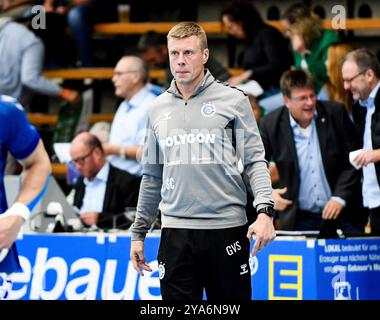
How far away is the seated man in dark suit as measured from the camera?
9414mm

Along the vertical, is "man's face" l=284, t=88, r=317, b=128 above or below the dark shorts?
above

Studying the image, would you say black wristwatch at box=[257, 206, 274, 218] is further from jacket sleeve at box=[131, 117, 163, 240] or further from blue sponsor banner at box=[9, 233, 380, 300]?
blue sponsor banner at box=[9, 233, 380, 300]

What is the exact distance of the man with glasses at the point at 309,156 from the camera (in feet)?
27.2

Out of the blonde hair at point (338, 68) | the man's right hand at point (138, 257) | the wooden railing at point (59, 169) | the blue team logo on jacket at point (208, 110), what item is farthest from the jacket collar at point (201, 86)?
the wooden railing at point (59, 169)

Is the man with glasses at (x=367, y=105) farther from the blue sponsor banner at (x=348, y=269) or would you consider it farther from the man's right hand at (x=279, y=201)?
the man's right hand at (x=279, y=201)

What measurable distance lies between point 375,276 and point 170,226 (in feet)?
8.65

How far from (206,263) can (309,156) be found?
2843mm

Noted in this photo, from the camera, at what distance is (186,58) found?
18.8ft

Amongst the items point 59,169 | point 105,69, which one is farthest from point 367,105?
point 105,69

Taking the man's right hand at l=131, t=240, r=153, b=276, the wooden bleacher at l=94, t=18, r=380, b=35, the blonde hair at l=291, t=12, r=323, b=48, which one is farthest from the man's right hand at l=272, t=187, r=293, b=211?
the wooden bleacher at l=94, t=18, r=380, b=35

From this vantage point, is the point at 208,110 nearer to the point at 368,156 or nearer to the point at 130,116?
the point at 368,156

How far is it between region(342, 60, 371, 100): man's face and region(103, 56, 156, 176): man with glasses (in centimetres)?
→ 257

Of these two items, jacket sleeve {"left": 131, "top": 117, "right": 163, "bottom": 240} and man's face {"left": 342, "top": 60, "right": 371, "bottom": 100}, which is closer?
jacket sleeve {"left": 131, "top": 117, "right": 163, "bottom": 240}
